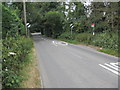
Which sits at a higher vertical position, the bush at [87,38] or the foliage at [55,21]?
the foliage at [55,21]

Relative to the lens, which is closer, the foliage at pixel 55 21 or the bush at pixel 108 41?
the bush at pixel 108 41

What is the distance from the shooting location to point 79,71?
7.45m

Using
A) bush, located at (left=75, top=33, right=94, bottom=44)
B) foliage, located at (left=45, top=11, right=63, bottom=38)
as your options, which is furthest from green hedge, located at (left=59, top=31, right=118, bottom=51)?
foliage, located at (left=45, top=11, right=63, bottom=38)

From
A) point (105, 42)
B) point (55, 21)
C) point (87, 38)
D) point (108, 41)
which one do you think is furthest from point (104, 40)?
point (55, 21)

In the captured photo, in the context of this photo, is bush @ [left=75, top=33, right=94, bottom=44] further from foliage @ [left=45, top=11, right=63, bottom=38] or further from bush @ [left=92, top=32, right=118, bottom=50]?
foliage @ [left=45, top=11, right=63, bottom=38]

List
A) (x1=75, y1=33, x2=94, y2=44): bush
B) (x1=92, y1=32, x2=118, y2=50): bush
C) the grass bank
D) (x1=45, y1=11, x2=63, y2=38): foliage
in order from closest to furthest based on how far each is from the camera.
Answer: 1. the grass bank
2. (x1=92, y1=32, x2=118, y2=50): bush
3. (x1=75, y1=33, x2=94, y2=44): bush
4. (x1=45, y1=11, x2=63, y2=38): foliage

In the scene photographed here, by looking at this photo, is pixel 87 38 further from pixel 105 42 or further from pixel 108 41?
pixel 108 41

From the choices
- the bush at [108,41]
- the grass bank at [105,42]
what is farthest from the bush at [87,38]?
the bush at [108,41]

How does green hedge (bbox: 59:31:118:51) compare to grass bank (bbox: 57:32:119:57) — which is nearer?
grass bank (bbox: 57:32:119:57)

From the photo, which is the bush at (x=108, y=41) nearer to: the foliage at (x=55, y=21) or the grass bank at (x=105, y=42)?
the grass bank at (x=105, y=42)

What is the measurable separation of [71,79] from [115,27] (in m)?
14.3

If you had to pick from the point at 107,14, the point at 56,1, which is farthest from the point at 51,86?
the point at 56,1

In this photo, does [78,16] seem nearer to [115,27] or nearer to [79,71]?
[115,27]

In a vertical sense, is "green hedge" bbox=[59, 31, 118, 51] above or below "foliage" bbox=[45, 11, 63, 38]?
below
